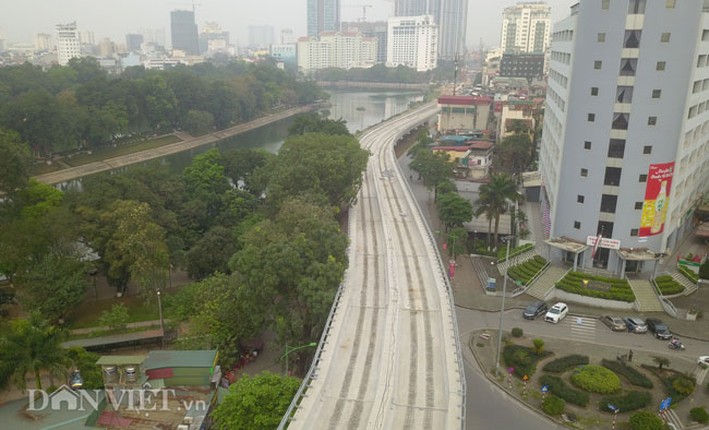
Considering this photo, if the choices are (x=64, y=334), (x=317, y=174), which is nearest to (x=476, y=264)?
(x=317, y=174)

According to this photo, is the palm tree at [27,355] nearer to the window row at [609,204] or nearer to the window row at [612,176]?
the window row at [609,204]

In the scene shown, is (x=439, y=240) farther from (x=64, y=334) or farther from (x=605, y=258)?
(x=64, y=334)

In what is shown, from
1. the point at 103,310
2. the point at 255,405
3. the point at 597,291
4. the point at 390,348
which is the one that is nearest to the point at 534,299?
the point at 597,291

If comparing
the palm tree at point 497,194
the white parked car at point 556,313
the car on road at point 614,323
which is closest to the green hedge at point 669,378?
the car on road at point 614,323

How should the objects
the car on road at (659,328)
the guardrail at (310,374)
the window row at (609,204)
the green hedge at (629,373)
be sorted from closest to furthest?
the guardrail at (310,374) < the green hedge at (629,373) < the car on road at (659,328) < the window row at (609,204)

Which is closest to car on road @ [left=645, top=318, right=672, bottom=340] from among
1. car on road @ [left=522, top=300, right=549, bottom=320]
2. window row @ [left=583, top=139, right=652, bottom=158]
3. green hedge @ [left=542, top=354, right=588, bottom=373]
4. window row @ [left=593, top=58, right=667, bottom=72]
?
green hedge @ [left=542, top=354, right=588, bottom=373]

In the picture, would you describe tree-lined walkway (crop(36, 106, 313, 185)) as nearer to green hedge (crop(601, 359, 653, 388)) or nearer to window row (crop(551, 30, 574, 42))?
window row (crop(551, 30, 574, 42))

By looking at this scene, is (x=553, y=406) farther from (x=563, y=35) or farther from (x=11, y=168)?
(x=11, y=168)
